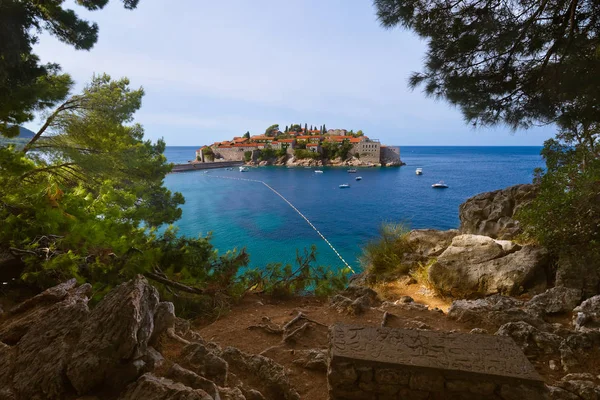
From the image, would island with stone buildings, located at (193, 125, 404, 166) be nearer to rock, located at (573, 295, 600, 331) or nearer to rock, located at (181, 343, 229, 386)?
rock, located at (573, 295, 600, 331)

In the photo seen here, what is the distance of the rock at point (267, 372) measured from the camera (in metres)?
2.42

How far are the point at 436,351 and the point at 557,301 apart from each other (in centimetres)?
313

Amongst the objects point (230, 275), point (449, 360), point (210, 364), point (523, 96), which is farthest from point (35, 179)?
point (523, 96)

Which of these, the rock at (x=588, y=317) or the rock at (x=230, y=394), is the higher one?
the rock at (x=230, y=394)

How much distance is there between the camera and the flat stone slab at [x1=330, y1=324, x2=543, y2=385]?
215 cm

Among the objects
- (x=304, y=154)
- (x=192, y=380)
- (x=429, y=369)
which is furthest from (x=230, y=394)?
(x=304, y=154)

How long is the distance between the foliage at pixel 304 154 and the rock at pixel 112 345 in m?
58.3

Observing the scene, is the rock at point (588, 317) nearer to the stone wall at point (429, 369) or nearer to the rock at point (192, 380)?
the stone wall at point (429, 369)

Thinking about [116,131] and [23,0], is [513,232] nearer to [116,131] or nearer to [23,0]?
[23,0]

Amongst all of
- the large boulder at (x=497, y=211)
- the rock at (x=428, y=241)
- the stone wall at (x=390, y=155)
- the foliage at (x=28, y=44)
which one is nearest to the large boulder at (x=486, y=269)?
the rock at (x=428, y=241)

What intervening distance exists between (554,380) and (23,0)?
673cm

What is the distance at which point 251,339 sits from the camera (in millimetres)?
3676

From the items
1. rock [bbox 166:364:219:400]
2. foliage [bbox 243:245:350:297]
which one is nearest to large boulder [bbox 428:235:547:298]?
foliage [bbox 243:245:350:297]

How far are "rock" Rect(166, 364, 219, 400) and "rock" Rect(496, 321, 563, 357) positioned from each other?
3187 mm
